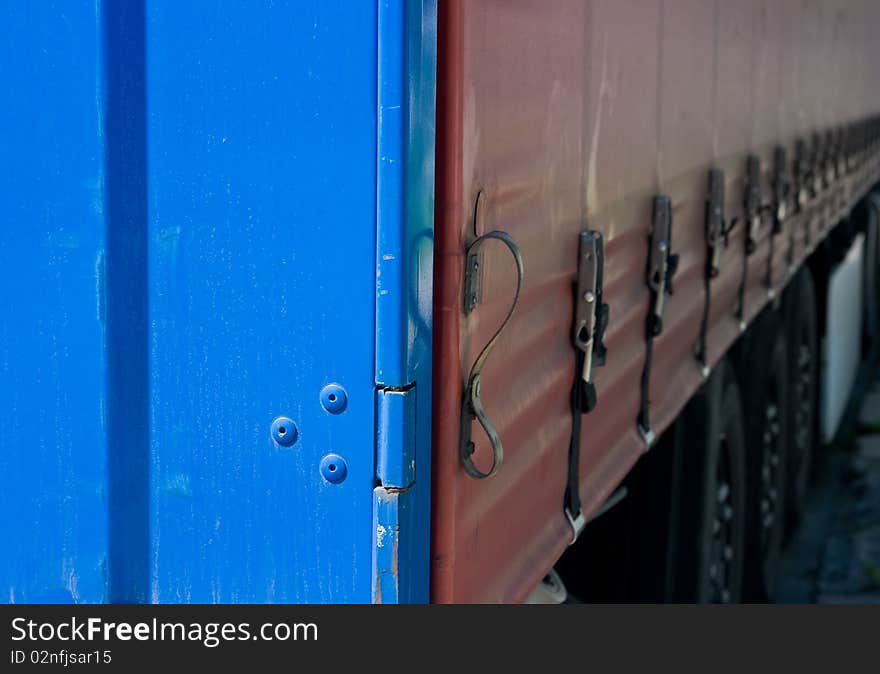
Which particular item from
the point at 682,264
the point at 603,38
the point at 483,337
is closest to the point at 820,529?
the point at 682,264

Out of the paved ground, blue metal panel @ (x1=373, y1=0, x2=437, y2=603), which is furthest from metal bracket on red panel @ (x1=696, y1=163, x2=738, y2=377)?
the paved ground

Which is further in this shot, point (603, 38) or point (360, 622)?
point (603, 38)

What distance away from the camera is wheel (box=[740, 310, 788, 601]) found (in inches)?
213

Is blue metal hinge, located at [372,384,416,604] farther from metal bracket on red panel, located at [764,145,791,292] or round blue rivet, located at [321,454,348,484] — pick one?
metal bracket on red panel, located at [764,145,791,292]

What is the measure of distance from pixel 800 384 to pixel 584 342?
16.7 feet

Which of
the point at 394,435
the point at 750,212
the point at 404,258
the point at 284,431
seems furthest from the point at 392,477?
the point at 750,212

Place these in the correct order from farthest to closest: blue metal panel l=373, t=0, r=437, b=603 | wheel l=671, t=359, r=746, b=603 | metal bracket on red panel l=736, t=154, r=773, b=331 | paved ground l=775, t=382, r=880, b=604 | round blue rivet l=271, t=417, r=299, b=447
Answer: paved ground l=775, t=382, r=880, b=604 < metal bracket on red panel l=736, t=154, r=773, b=331 < wheel l=671, t=359, r=746, b=603 < round blue rivet l=271, t=417, r=299, b=447 < blue metal panel l=373, t=0, r=437, b=603

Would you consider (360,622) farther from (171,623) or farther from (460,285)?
(460,285)

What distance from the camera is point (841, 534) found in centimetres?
756

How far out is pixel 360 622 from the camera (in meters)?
1.76

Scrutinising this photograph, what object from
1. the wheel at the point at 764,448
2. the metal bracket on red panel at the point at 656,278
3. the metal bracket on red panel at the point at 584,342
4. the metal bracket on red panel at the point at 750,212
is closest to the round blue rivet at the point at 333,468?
the metal bracket on red panel at the point at 584,342

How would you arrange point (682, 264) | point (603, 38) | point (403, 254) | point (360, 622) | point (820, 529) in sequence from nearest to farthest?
point (403, 254), point (360, 622), point (603, 38), point (682, 264), point (820, 529)

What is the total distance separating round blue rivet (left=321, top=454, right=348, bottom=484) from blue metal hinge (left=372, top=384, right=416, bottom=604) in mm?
48

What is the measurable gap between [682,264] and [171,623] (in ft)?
6.66
